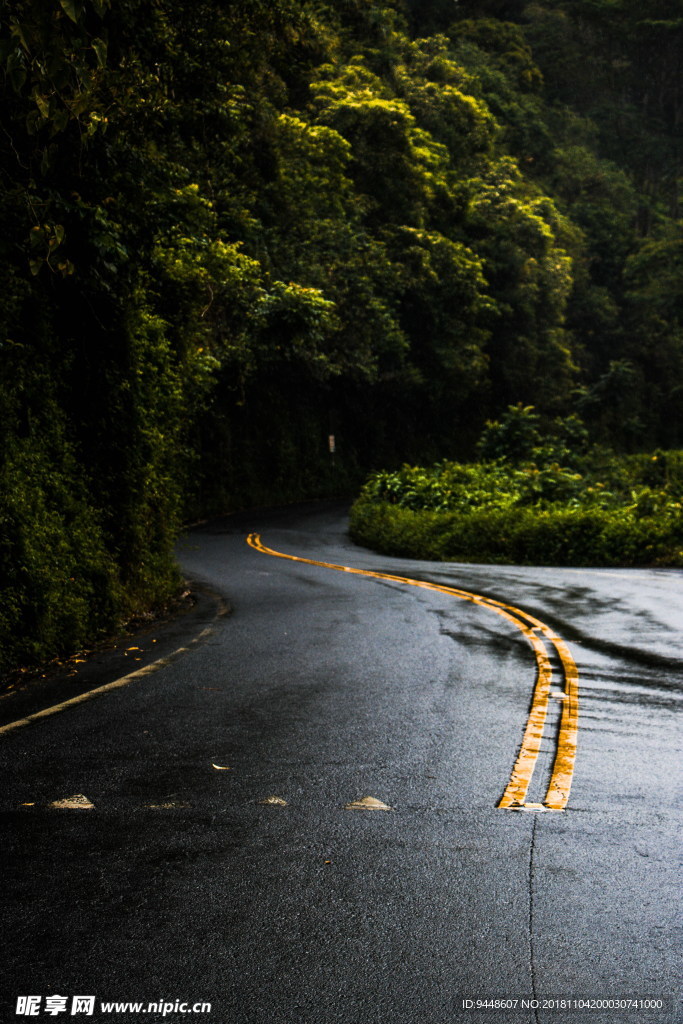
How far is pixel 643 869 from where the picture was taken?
4664 millimetres

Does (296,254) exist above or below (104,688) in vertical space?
above

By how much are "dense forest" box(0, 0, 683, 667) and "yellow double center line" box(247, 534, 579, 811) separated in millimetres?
4445

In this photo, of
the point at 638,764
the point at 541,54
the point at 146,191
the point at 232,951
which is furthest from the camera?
the point at 541,54

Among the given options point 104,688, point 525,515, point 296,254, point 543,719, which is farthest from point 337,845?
point 296,254

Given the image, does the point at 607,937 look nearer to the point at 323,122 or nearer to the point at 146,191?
the point at 146,191

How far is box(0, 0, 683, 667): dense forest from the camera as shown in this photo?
10.8 metres

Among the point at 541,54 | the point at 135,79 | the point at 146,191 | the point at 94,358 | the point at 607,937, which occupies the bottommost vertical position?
the point at 607,937

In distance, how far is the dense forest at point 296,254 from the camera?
10.8 meters

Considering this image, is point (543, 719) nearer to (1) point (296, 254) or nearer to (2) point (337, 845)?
(2) point (337, 845)

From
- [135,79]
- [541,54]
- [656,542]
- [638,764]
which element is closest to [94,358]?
[135,79]

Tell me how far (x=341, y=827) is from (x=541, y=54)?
6659cm

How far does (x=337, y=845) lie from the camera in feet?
16.3

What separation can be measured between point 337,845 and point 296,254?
3174cm

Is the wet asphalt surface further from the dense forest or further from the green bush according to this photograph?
the green bush
